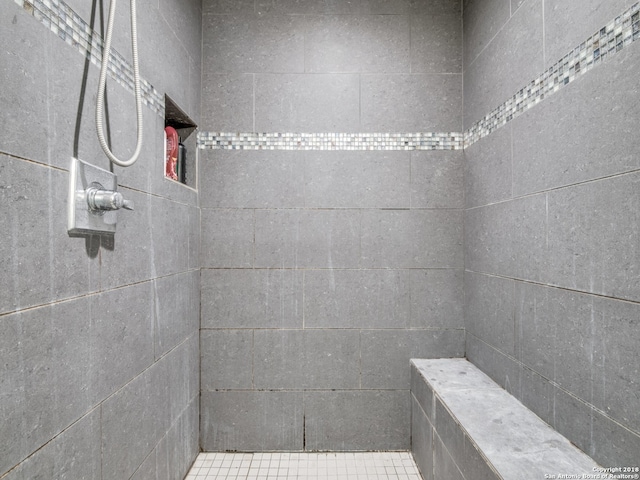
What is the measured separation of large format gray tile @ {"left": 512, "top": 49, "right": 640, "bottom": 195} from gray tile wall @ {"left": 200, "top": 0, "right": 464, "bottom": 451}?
656 mm

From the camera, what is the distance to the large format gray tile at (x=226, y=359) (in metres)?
1.93

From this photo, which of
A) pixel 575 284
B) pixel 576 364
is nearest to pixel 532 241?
pixel 575 284

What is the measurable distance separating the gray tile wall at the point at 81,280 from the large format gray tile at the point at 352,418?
70 cm

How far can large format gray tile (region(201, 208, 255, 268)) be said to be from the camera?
1.93 metres

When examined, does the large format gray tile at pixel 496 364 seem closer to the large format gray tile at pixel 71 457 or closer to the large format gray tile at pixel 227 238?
the large format gray tile at pixel 227 238

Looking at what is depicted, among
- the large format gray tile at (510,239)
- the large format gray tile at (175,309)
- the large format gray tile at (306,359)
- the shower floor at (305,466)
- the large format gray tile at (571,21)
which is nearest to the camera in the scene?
the large format gray tile at (571,21)

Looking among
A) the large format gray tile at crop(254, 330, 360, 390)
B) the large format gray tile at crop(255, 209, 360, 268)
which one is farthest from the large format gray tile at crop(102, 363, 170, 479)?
the large format gray tile at crop(255, 209, 360, 268)

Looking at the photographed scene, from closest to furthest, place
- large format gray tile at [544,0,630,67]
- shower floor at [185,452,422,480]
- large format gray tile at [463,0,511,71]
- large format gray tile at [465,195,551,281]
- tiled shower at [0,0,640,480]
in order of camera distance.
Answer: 1. tiled shower at [0,0,640,480]
2. large format gray tile at [544,0,630,67]
3. large format gray tile at [465,195,551,281]
4. large format gray tile at [463,0,511,71]
5. shower floor at [185,452,422,480]

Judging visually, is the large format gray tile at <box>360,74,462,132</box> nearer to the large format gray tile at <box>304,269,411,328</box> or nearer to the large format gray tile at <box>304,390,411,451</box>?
the large format gray tile at <box>304,269,411,328</box>

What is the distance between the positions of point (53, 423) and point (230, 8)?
2.06 m

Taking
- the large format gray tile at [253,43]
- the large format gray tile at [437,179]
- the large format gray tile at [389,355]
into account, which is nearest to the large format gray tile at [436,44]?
the large format gray tile at [437,179]

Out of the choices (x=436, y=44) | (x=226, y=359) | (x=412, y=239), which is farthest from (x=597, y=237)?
(x=226, y=359)

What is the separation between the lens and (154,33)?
4.62 feet

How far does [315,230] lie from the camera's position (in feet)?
6.35
